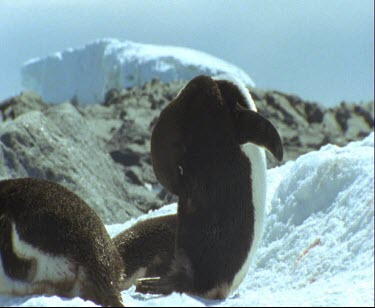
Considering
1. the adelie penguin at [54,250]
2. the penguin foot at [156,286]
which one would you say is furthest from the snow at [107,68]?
the adelie penguin at [54,250]

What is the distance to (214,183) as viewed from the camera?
127 inches

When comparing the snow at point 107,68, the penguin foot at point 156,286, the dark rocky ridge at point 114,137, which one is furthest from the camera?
the snow at point 107,68

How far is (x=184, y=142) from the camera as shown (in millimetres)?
3299

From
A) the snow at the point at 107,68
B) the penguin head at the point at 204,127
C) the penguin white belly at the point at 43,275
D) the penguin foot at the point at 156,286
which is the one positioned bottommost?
the snow at the point at 107,68

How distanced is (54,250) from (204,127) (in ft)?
2.67

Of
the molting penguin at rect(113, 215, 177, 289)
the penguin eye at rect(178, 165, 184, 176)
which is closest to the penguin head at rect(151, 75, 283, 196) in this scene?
the penguin eye at rect(178, 165, 184, 176)

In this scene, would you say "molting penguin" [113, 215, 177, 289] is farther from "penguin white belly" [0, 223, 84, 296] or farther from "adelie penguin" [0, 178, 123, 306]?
"penguin white belly" [0, 223, 84, 296]

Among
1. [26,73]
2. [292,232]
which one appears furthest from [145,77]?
[292,232]

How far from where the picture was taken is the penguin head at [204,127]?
3213mm

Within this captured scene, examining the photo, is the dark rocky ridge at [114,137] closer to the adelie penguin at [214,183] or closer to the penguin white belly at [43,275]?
the adelie penguin at [214,183]

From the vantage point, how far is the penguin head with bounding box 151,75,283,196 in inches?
126

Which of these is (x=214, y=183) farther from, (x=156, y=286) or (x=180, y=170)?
(x=156, y=286)

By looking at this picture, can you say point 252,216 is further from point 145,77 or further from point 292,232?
point 145,77

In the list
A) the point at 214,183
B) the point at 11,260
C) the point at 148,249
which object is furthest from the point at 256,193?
the point at 11,260
